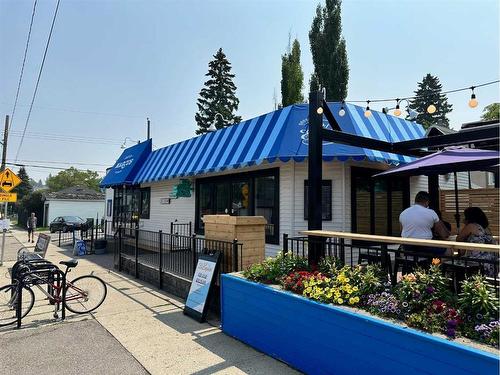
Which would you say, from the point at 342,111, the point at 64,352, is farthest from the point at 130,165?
the point at 64,352

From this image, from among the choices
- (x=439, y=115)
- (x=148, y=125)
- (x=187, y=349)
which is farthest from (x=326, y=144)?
(x=439, y=115)

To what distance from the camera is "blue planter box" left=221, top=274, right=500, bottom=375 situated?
2637 mm

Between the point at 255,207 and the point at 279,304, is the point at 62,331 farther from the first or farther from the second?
the point at 255,207

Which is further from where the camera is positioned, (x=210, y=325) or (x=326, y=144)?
(x=326, y=144)

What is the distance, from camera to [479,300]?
2875mm

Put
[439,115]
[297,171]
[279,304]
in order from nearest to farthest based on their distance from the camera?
[279,304] → [297,171] → [439,115]

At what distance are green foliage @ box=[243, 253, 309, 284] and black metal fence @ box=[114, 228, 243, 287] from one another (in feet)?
2.44

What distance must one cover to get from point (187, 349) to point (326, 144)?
4.99 m

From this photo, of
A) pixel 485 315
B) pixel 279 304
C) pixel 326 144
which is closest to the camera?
pixel 485 315

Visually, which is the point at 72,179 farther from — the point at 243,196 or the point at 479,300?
the point at 479,300

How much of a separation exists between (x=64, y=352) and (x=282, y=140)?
5574 millimetres

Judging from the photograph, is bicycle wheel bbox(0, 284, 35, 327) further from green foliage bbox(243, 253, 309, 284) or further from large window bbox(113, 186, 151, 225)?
large window bbox(113, 186, 151, 225)

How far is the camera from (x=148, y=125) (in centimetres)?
3528

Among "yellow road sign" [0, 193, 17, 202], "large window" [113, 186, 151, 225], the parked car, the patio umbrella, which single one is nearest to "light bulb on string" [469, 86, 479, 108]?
the patio umbrella
